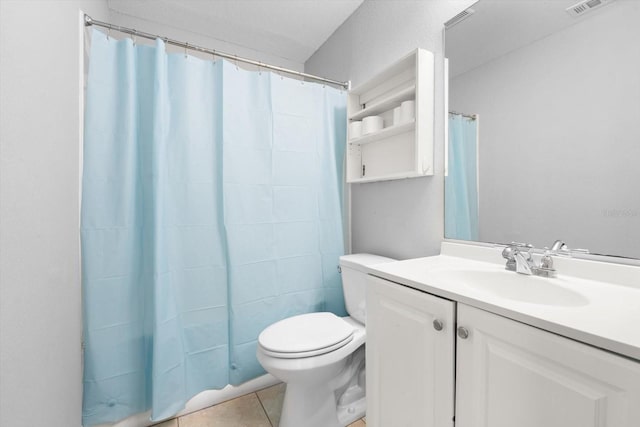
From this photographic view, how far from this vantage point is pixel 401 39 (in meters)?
1.53

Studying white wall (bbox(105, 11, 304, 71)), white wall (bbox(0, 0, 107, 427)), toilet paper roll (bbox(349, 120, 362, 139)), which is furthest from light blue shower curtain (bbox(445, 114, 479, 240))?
white wall (bbox(105, 11, 304, 71))

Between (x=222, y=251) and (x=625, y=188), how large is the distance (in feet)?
5.33

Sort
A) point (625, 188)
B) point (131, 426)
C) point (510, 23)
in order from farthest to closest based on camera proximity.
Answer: point (131, 426)
point (510, 23)
point (625, 188)

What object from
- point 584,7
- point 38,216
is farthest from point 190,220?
point 584,7

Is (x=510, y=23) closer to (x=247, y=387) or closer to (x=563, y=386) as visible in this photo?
(x=563, y=386)

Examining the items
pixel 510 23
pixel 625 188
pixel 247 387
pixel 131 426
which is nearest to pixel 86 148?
pixel 131 426

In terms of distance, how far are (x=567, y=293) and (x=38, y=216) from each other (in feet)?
5.02

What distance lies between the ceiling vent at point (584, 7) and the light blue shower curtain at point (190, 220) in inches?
47.1

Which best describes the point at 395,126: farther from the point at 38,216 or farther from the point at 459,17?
the point at 38,216

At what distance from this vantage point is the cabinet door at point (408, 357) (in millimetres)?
775

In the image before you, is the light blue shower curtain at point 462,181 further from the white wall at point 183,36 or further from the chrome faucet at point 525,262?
the white wall at point 183,36

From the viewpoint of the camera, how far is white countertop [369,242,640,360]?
1.77ft

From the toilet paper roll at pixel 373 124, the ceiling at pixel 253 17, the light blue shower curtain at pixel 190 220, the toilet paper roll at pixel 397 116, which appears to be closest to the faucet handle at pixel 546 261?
the toilet paper roll at pixel 397 116

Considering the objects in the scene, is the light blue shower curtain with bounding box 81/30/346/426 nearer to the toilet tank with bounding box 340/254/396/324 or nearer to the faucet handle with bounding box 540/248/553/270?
the toilet tank with bounding box 340/254/396/324
